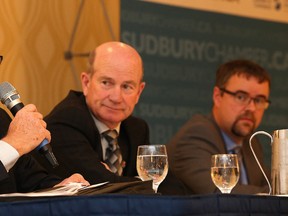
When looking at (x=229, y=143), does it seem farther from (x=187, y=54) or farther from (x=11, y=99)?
(x=11, y=99)

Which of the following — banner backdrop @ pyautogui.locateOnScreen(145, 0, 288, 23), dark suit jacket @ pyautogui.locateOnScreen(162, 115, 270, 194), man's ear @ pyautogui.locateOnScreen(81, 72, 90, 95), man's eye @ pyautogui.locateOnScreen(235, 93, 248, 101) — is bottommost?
dark suit jacket @ pyautogui.locateOnScreen(162, 115, 270, 194)

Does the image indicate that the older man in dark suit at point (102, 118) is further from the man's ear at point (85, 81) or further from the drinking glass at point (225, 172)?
the drinking glass at point (225, 172)

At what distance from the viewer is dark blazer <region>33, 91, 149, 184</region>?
3.25 meters

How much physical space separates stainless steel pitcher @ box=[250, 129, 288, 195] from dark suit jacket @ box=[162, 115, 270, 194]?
107 cm

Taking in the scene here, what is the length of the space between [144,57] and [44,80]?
792mm

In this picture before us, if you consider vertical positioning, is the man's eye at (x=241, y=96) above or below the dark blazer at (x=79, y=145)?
above

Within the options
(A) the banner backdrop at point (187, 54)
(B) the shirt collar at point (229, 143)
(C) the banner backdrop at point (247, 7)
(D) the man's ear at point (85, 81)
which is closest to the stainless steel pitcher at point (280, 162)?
(D) the man's ear at point (85, 81)

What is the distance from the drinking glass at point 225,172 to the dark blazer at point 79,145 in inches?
26.7

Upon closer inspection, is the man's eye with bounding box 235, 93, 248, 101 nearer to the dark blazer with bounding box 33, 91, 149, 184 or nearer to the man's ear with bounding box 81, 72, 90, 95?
the dark blazer with bounding box 33, 91, 149, 184

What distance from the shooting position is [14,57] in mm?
4195

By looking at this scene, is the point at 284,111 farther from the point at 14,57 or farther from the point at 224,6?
the point at 14,57

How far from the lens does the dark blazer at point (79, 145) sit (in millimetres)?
3246

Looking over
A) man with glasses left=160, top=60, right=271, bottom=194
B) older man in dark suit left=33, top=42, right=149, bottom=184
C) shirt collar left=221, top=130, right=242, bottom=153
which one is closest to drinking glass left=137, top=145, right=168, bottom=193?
older man in dark suit left=33, top=42, right=149, bottom=184

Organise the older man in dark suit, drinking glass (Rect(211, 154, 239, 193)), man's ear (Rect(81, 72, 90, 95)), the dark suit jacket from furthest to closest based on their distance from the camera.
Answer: the dark suit jacket < man's ear (Rect(81, 72, 90, 95)) < the older man in dark suit < drinking glass (Rect(211, 154, 239, 193))
